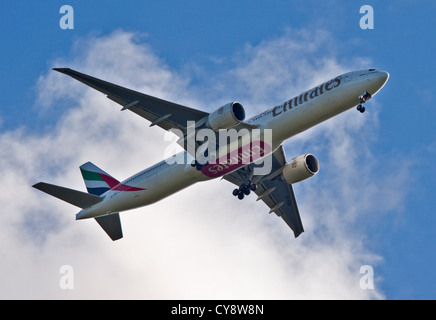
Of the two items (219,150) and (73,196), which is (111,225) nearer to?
(73,196)

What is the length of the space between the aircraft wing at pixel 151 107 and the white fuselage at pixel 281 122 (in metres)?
2.56

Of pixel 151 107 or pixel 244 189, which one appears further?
pixel 244 189

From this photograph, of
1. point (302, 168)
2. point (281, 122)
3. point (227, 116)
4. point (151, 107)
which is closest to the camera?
point (227, 116)

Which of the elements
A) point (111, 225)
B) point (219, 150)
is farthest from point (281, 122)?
point (111, 225)

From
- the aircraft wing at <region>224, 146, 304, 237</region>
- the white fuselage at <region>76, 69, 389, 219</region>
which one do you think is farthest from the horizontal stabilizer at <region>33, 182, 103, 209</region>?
the aircraft wing at <region>224, 146, 304, 237</region>

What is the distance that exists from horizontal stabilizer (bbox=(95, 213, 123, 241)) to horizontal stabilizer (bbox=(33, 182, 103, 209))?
2.74m

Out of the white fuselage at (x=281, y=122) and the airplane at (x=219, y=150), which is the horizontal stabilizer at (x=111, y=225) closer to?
the airplane at (x=219, y=150)

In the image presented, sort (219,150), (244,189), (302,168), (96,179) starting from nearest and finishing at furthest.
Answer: (219,150) < (302,168) < (244,189) < (96,179)

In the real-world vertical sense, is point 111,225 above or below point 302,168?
below

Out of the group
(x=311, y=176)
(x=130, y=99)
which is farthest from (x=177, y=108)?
(x=311, y=176)

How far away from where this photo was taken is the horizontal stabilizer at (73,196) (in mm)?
50969

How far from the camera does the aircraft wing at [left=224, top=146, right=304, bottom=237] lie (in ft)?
181

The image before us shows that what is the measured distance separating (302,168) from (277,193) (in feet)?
19.9

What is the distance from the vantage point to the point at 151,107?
48906 millimetres
